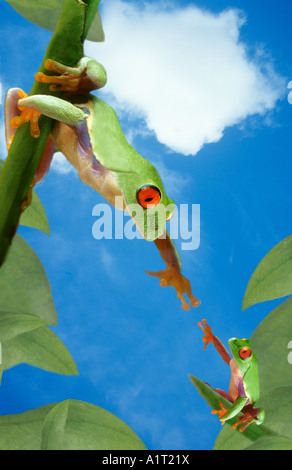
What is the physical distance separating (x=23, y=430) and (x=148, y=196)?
1.23 feet

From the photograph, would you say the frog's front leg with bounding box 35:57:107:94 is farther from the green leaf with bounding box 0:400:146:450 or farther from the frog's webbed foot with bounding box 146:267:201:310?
the green leaf with bounding box 0:400:146:450

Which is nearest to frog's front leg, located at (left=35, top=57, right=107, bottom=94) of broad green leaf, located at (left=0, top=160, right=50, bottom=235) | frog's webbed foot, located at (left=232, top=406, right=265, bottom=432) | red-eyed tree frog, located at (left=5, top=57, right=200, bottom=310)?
red-eyed tree frog, located at (left=5, top=57, right=200, bottom=310)

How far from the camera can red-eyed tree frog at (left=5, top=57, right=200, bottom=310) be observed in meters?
0.48

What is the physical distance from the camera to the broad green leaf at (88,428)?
0.60 metres

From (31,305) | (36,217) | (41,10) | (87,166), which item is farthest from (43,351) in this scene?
(41,10)

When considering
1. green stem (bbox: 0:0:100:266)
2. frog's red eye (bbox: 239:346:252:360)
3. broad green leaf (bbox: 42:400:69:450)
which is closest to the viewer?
green stem (bbox: 0:0:100:266)

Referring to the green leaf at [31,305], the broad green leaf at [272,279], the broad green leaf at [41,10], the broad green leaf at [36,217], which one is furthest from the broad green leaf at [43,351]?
the broad green leaf at [41,10]

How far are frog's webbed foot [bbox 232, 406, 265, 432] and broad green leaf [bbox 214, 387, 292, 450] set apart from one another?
0.03ft

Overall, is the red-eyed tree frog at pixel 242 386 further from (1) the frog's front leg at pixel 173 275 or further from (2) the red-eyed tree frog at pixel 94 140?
(2) the red-eyed tree frog at pixel 94 140

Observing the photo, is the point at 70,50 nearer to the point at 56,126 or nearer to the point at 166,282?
the point at 56,126

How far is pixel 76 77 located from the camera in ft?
1.63

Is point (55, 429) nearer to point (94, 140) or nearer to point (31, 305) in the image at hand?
point (31, 305)

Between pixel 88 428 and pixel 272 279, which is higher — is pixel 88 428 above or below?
below
